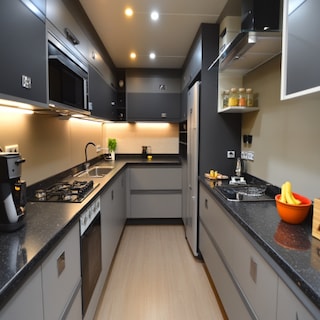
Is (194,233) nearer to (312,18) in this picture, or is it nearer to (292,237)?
(292,237)

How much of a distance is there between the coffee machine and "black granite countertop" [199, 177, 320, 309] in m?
1.12

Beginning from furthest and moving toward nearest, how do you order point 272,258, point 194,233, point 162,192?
point 162,192
point 194,233
point 272,258

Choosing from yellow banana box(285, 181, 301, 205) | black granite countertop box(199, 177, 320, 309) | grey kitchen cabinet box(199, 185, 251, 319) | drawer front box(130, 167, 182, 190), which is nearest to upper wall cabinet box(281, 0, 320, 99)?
yellow banana box(285, 181, 301, 205)

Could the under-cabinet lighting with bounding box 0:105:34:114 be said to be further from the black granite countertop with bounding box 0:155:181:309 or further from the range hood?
the range hood

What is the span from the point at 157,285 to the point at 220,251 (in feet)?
2.66

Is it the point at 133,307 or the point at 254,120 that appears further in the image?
the point at 254,120

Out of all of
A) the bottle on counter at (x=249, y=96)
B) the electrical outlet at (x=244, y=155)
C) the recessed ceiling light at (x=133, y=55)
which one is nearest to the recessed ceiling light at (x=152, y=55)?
the recessed ceiling light at (x=133, y=55)

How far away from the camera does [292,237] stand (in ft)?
3.88

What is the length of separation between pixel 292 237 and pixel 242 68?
1691 millimetres

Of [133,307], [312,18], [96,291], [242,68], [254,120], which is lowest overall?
[133,307]

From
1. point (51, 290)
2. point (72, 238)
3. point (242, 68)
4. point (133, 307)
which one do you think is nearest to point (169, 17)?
point (242, 68)

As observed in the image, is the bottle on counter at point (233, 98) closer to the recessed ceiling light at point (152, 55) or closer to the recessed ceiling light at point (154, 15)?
the recessed ceiling light at point (154, 15)

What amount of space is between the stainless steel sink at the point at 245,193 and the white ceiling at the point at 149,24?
1598 millimetres

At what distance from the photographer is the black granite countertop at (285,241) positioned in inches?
33.4
